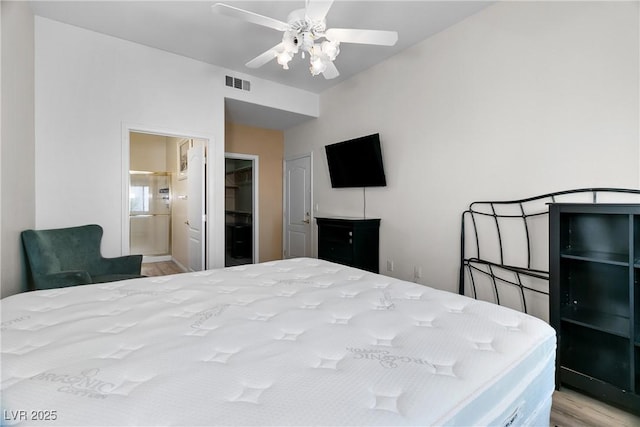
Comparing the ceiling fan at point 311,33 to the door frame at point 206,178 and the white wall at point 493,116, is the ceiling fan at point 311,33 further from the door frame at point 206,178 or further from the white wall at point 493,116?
the door frame at point 206,178

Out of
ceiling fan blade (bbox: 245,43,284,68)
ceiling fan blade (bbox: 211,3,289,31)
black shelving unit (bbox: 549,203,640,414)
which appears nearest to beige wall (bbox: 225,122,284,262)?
ceiling fan blade (bbox: 245,43,284,68)

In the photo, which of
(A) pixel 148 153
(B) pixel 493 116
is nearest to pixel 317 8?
(B) pixel 493 116

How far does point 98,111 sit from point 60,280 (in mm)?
1682

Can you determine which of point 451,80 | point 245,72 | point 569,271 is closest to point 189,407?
point 569,271

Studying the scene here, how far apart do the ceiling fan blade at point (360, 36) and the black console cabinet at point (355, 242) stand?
73.1 inches

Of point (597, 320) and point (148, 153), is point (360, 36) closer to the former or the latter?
point (597, 320)

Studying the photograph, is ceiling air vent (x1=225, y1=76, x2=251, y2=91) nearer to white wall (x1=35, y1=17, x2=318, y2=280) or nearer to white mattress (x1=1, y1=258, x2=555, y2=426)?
white wall (x1=35, y1=17, x2=318, y2=280)

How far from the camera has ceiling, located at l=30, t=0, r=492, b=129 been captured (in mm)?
2523

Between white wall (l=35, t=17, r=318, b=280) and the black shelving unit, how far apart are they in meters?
3.58

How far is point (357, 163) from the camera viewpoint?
12.3 ft

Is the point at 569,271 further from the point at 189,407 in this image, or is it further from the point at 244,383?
the point at 189,407

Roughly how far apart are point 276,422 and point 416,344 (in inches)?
22.4

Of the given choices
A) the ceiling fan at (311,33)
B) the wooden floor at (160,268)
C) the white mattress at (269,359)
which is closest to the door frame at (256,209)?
the wooden floor at (160,268)

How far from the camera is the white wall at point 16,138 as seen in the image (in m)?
1.97
